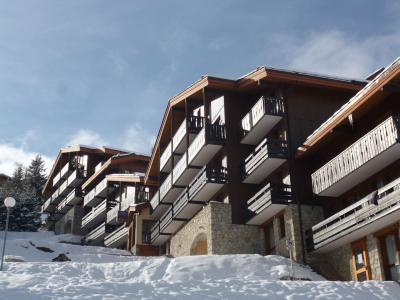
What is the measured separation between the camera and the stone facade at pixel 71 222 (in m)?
54.1

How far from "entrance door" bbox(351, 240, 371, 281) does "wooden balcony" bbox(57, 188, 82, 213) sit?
3721cm

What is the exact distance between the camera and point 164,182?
35.7 metres

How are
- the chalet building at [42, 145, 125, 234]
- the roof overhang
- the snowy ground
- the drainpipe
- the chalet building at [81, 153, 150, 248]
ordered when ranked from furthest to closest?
the chalet building at [42, 145, 125, 234] → the chalet building at [81, 153, 150, 248] → the drainpipe → the roof overhang → the snowy ground

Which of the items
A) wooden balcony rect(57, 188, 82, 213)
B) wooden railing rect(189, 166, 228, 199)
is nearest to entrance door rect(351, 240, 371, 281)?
wooden railing rect(189, 166, 228, 199)

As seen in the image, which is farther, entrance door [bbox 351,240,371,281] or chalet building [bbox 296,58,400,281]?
entrance door [bbox 351,240,371,281]

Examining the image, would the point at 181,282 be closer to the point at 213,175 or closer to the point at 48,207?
the point at 213,175

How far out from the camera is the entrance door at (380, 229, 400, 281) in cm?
1967

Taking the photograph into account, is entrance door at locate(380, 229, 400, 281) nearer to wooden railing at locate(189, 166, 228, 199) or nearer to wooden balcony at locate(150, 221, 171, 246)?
wooden railing at locate(189, 166, 228, 199)

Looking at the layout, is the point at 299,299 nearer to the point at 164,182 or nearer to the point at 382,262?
the point at 382,262

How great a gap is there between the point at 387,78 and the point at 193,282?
9.46 metres

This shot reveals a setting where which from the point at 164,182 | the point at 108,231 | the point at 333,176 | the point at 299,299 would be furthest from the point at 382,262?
the point at 108,231

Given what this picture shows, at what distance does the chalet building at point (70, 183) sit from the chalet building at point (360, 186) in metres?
33.7

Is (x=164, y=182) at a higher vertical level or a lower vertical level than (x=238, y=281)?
higher

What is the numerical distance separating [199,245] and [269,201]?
816 centimetres
